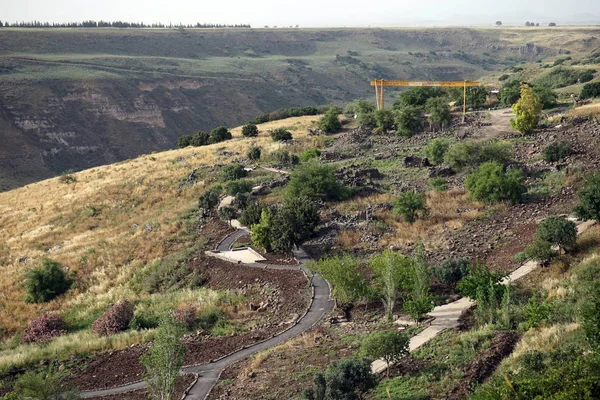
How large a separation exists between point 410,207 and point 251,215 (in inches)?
323

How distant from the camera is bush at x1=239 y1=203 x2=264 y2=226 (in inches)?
1262

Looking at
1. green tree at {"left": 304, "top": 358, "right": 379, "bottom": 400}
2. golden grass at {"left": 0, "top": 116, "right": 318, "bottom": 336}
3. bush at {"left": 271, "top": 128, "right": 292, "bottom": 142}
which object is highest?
green tree at {"left": 304, "top": 358, "right": 379, "bottom": 400}

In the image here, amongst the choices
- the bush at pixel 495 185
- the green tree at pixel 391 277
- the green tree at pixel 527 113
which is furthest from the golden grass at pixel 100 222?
the green tree at pixel 527 113

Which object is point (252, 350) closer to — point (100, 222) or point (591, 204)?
point (591, 204)

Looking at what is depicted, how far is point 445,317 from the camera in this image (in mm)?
20172

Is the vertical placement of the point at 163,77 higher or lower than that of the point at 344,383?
higher

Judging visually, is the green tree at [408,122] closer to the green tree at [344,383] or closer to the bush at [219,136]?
the bush at [219,136]

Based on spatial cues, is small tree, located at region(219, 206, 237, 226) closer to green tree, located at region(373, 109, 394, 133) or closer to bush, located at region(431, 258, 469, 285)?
bush, located at region(431, 258, 469, 285)

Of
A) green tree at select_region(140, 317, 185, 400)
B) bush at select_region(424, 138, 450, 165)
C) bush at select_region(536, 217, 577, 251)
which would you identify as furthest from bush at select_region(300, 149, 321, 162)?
green tree at select_region(140, 317, 185, 400)

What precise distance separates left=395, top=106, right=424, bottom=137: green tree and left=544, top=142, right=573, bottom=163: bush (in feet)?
47.4

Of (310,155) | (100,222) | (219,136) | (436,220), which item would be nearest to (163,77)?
(219,136)

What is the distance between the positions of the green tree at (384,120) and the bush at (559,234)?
29.1 meters

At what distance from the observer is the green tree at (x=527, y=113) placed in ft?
134

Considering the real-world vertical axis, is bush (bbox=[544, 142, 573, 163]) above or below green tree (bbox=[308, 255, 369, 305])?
above
